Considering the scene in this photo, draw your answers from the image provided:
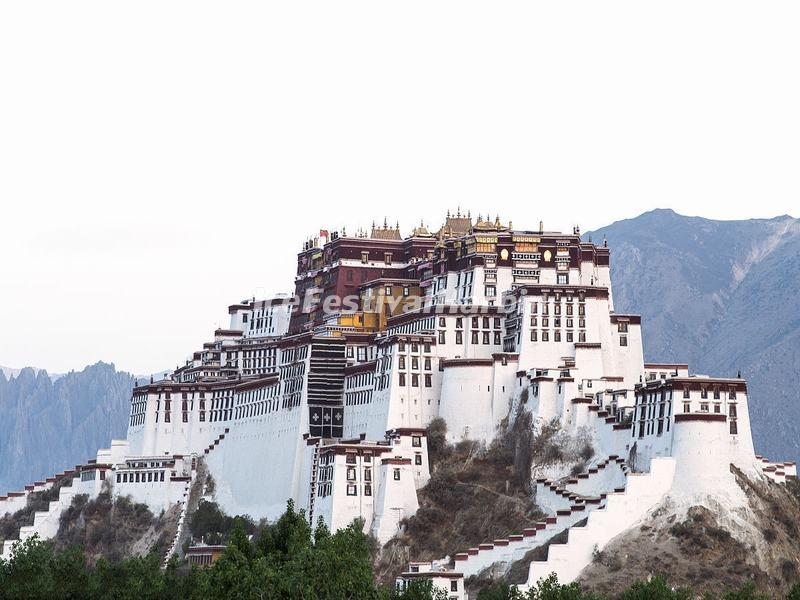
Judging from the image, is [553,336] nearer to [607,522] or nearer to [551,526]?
[551,526]

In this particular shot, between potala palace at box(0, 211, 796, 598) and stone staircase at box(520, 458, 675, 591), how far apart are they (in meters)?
0.11

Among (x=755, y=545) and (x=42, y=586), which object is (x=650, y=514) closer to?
(x=755, y=545)

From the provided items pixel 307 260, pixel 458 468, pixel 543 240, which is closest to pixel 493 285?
pixel 543 240

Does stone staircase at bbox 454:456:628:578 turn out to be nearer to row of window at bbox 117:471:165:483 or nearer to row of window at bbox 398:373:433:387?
row of window at bbox 398:373:433:387

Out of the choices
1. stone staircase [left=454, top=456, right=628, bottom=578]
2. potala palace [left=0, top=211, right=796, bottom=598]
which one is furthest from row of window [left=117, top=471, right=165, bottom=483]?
stone staircase [left=454, top=456, right=628, bottom=578]

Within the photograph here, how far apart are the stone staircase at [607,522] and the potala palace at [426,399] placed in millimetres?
105

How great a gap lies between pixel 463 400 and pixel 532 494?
36.3 feet

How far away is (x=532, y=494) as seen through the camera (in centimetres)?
13475

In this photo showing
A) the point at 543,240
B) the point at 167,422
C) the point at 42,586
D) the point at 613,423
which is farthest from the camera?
the point at 167,422

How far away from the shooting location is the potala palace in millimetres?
126062

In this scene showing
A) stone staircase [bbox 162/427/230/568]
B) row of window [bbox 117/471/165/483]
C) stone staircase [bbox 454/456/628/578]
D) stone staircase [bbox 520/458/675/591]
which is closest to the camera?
stone staircase [bbox 520/458/675/591]

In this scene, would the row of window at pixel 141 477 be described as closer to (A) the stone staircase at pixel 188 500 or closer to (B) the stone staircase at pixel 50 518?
(A) the stone staircase at pixel 188 500

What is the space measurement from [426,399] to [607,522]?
25128 millimetres

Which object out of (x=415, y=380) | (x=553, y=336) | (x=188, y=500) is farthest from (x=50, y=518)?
(x=553, y=336)
